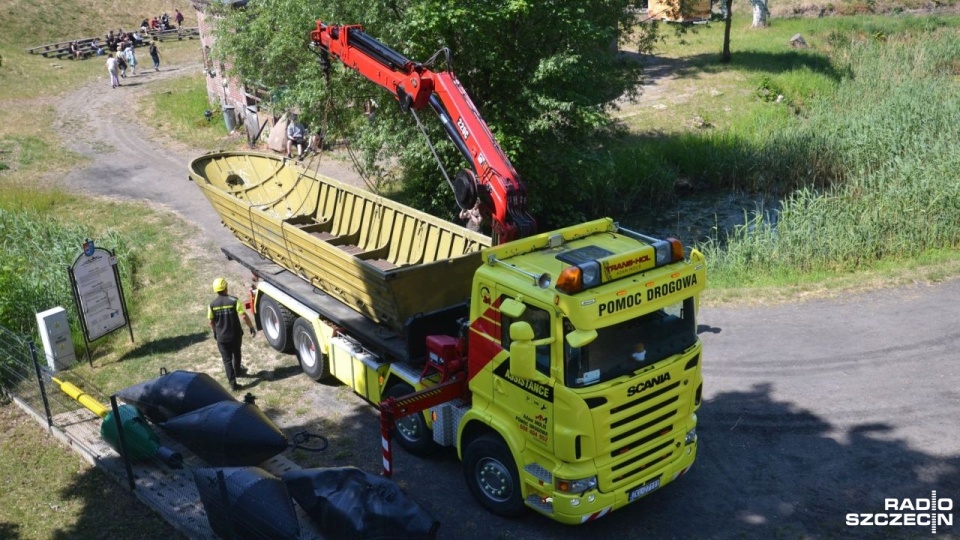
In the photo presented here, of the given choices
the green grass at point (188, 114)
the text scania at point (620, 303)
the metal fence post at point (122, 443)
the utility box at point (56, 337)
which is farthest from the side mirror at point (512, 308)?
the green grass at point (188, 114)

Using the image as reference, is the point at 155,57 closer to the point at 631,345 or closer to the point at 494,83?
the point at 494,83

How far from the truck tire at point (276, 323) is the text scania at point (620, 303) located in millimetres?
6156

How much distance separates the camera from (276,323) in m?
12.7

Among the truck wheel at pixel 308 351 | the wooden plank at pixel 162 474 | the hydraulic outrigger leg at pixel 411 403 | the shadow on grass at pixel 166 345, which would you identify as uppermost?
the hydraulic outrigger leg at pixel 411 403

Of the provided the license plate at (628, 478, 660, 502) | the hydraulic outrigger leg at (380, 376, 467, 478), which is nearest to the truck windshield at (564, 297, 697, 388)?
the license plate at (628, 478, 660, 502)

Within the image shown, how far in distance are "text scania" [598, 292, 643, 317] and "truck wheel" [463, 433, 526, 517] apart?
6.05 feet

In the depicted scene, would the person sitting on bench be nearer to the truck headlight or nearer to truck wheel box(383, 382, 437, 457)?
truck wheel box(383, 382, 437, 457)

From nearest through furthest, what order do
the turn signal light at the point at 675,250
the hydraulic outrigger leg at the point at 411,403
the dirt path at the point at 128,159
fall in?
1. the turn signal light at the point at 675,250
2. the hydraulic outrigger leg at the point at 411,403
3. the dirt path at the point at 128,159

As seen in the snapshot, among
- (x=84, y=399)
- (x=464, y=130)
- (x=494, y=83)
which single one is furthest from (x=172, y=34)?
(x=464, y=130)

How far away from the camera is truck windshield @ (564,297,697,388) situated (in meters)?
7.64

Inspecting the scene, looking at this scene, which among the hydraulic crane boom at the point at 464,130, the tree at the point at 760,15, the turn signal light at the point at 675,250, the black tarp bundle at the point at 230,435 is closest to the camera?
the turn signal light at the point at 675,250

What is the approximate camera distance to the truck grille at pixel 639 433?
7.82 metres

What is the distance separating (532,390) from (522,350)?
24.4 inches

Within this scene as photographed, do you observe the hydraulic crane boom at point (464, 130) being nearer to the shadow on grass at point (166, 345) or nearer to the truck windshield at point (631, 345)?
the truck windshield at point (631, 345)
